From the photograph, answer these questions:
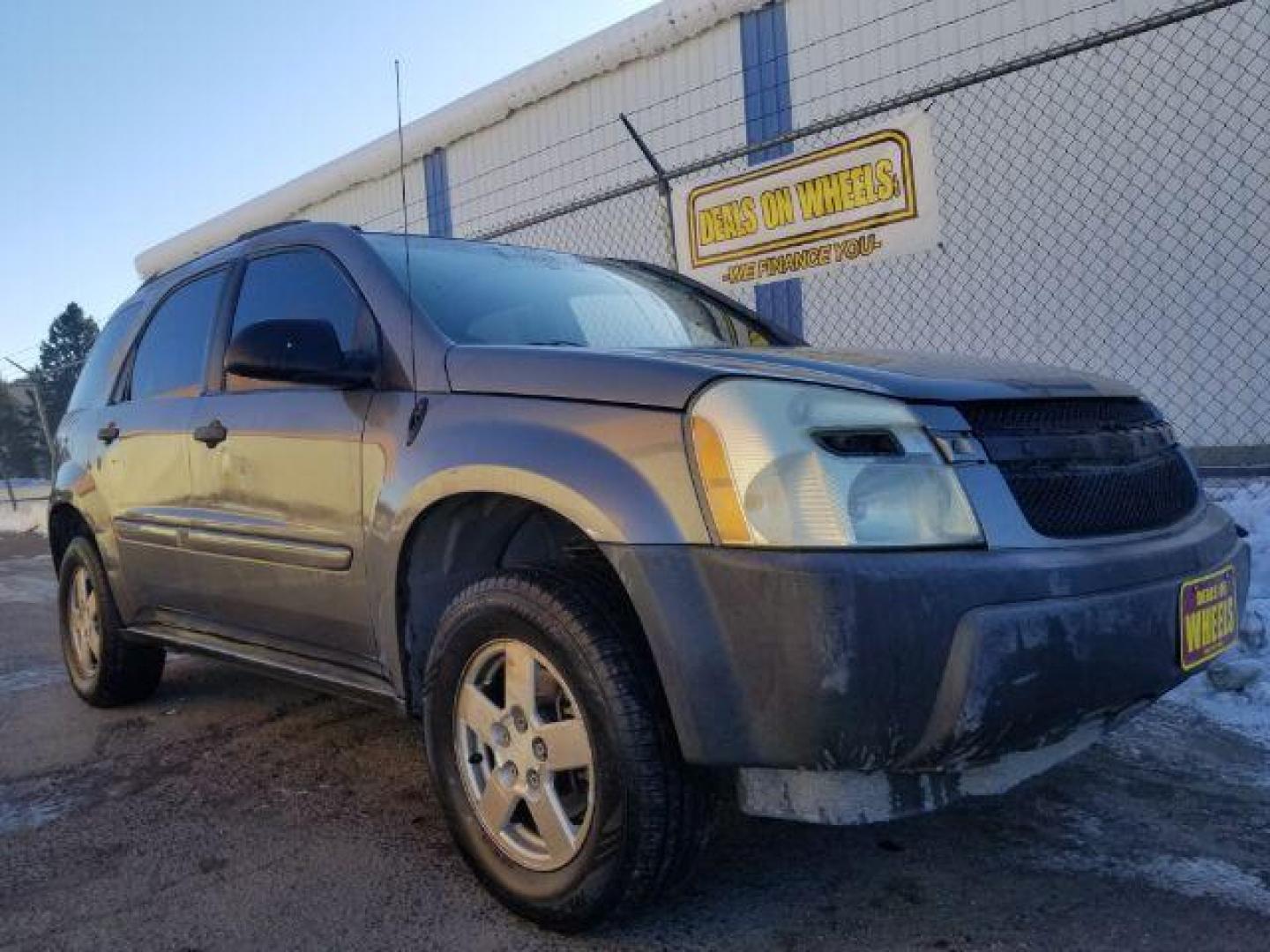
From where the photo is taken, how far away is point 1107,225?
8.20m

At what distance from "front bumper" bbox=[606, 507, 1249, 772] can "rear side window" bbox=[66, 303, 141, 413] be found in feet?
10.6

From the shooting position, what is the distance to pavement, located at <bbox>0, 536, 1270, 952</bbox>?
2316 mm

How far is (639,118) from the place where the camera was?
11195 millimetres

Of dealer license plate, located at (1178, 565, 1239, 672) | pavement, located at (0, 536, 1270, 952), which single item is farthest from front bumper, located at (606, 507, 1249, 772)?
pavement, located at (0, 536, 1270, 952)

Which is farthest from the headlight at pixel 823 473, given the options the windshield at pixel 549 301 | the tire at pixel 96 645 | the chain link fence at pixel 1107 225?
the chain link fence at pixel 1107 225

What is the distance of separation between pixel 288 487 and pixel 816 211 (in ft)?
11.9

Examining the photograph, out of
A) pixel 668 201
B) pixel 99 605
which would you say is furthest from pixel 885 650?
pixel 668 201

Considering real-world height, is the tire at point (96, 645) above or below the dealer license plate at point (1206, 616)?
below

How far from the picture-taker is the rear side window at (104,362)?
4.42 meters

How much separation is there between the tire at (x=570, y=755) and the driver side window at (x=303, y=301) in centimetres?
93

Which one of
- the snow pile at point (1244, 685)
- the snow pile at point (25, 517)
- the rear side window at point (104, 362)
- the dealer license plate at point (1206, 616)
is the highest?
the rear side window at point (104, 362)

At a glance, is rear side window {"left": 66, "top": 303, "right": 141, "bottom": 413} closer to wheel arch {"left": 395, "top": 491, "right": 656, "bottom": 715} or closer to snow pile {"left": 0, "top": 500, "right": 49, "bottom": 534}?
wheel arch {"left": 395, "top": 491, "right": 656, "bottom": 715}

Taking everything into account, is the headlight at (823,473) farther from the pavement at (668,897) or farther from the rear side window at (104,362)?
the rear side window at (104,362)

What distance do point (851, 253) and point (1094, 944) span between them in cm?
418
